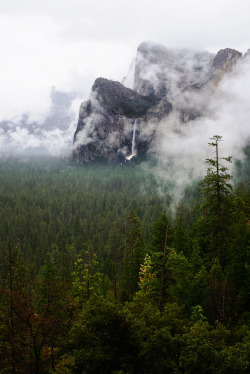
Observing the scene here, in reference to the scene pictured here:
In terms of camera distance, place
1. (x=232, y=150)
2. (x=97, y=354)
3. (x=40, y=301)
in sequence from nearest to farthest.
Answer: (x=97, y=354) < (x=40, y=301) < (x=232, y=150)

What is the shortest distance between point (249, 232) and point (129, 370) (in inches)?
516

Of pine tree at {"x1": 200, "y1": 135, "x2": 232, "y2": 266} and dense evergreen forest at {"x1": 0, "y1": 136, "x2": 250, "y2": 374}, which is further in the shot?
pine tree at {"x1": 200, "y1": 135, "x2": 232, "y2": 266}

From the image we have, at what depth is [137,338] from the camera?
1334 centimetres

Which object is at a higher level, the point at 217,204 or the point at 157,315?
the point at 217,204

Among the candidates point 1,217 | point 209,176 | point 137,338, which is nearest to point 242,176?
point 1,217

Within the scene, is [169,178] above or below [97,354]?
above

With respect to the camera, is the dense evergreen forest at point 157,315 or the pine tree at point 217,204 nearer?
the dense evergreen forest at point 157,315

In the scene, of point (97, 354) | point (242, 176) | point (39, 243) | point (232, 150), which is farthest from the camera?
point (232, 150)

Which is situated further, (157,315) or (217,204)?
(217,204)

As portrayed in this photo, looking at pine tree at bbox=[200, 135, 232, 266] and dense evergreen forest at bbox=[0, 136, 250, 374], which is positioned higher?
pine tree at bbox=[200, 135, 232, 266]

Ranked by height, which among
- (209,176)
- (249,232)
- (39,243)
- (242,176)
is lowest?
(39,243)

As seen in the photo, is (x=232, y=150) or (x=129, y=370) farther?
(x=232, y=150)

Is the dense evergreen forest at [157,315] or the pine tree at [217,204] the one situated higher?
the pine tree at [217,204]

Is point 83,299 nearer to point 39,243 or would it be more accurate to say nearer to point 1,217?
point 39,243
